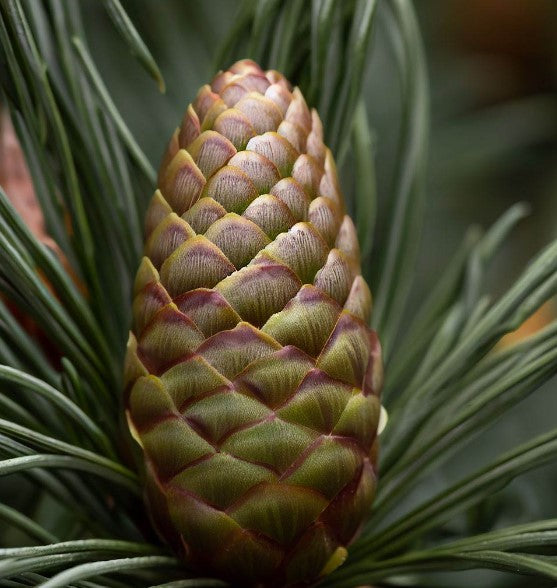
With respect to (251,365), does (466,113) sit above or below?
above

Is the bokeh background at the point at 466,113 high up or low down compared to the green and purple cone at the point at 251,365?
up

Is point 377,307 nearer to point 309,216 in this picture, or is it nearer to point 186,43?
point 309,216

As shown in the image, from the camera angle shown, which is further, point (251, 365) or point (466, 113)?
point (466, 113)

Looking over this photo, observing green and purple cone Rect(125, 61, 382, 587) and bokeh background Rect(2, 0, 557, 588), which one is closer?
green and purple cone Rect(125, 61, 382, 587)

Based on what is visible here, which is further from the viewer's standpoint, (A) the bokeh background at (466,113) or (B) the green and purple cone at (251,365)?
(A) the bokeh background at (466,113)
